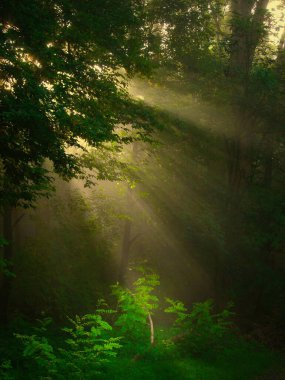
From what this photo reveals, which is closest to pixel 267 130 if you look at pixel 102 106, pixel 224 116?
pixel 224 116

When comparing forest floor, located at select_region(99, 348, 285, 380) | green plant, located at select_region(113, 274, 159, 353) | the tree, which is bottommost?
forest floor, located at select_region(99, 348, 285, 380)

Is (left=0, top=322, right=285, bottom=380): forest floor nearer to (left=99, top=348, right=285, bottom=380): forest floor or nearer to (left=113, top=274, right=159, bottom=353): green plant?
(left=99, top=348, right=285, bottom=380): forest floor

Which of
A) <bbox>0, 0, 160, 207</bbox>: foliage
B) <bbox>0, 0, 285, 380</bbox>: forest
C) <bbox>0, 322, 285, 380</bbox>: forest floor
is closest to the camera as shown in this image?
<bbox>0, 322, 285, 380</bbox>: forest floor

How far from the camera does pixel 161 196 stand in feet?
51.1

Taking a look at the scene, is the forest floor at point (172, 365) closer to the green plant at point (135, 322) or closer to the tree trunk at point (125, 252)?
the green plant at point (135, 322)

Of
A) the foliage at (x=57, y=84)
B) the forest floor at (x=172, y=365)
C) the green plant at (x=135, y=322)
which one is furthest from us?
the green plant at (x=135, y=322)

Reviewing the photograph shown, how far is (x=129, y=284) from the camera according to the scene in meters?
18.5

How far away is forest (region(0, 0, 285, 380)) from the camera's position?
10.2m

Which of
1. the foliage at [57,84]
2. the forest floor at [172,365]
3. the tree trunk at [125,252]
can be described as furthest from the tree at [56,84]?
the tree trunk at [125,252]

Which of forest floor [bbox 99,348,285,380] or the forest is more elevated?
the forest

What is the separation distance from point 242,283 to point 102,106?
10.6m

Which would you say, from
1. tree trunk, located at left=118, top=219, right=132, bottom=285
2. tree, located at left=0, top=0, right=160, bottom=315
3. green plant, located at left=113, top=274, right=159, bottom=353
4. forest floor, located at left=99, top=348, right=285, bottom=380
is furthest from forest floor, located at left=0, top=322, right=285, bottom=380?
tree trunk, located at left=118, top=219, right=132, bottom=285

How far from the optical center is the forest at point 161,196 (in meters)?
10.2

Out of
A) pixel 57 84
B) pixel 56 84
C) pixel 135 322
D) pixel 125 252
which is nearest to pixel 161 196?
pixel 125 252
